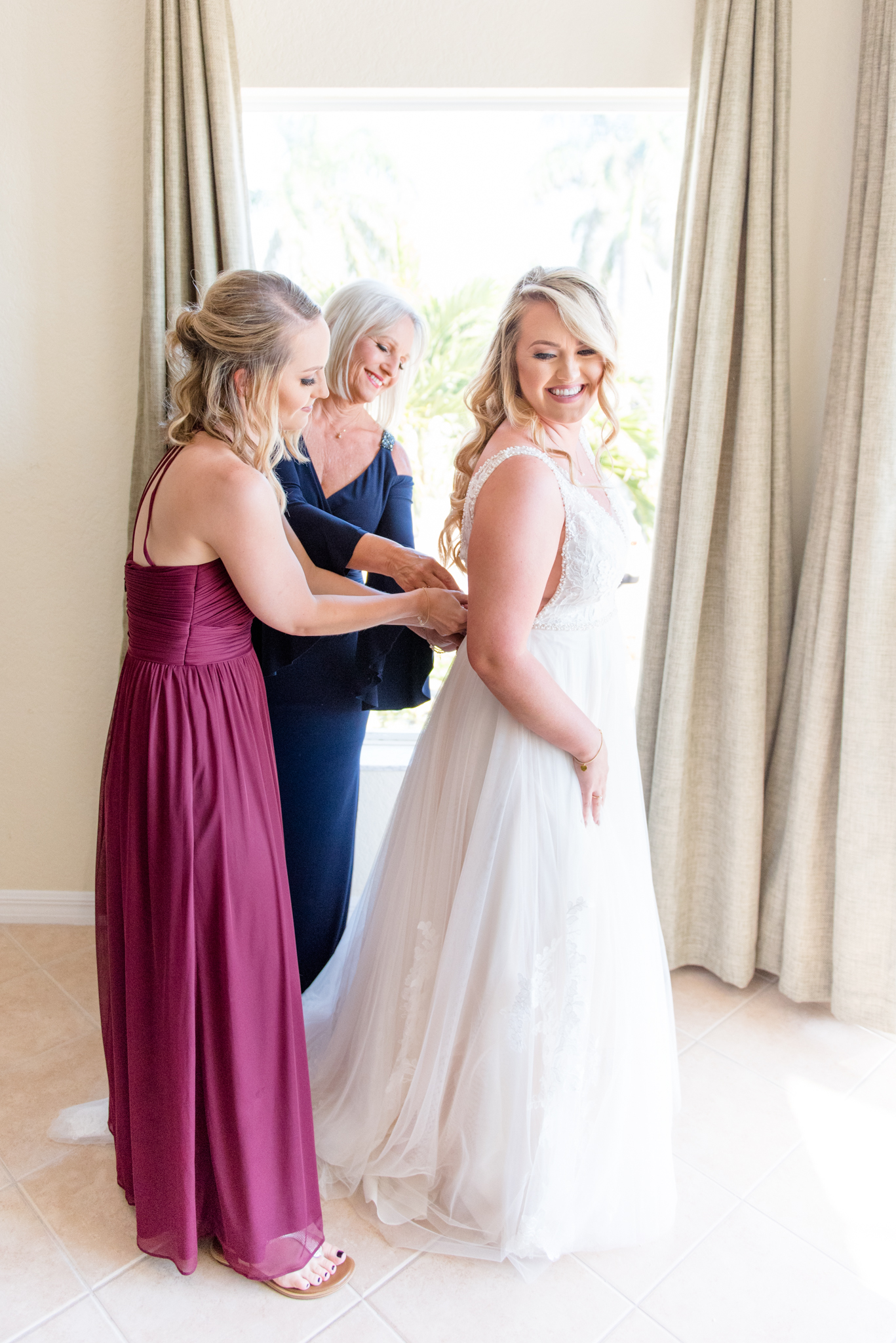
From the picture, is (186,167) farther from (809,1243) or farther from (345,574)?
(809,1243)

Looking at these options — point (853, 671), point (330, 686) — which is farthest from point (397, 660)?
point (853, 671)

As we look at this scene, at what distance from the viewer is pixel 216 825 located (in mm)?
1544

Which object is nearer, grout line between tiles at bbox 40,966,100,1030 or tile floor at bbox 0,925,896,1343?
tile floor at bbox 0,925,896,1343

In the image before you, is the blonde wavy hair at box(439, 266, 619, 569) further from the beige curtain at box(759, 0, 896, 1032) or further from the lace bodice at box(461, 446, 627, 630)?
the beige curtain at box(759, 0, 896, 1032)

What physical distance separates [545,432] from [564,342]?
16 centimetres

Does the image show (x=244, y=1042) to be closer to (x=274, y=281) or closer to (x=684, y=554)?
(x=274, y=281)

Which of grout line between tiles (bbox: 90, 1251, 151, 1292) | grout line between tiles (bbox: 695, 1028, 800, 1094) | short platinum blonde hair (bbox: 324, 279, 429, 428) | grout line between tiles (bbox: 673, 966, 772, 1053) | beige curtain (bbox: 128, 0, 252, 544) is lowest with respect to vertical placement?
grout line between tiles (bbox: 90, 1251, 151, 1292)

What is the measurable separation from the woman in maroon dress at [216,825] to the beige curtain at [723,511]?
1015 mm

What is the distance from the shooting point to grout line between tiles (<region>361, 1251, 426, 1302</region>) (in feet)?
5.49

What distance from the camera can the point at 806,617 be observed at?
7.73 ft

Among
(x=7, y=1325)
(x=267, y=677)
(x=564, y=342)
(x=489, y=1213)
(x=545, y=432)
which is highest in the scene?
(x=564, y=342)

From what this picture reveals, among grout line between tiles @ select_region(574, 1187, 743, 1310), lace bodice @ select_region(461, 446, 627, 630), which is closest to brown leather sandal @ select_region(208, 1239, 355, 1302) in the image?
grout line between tiles @ select_region(574, 1187, 743, 1310)

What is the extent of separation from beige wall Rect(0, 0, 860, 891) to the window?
0.36 ft

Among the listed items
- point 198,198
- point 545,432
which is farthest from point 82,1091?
point 198,198
